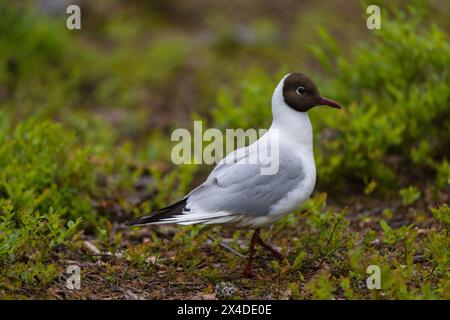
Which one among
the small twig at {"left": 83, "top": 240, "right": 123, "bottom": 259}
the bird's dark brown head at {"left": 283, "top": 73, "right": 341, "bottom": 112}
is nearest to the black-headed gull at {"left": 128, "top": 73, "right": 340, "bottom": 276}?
the bird's dark brown head at {"left": 283, "top": 73, "right": 341, "bottom": 112}

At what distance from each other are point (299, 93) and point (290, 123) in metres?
0.20

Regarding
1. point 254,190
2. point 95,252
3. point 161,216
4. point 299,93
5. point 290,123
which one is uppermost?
point 299,93

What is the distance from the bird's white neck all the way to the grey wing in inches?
6.4

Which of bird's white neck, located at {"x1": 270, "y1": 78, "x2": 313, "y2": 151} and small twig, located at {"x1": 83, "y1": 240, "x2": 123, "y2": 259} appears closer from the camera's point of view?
bird's white neck, located at {"x1": 270, "y1": 78, "x2": 313, "y2": 151}

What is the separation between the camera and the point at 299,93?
434 centimetres

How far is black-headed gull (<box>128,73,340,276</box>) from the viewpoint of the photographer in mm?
4020

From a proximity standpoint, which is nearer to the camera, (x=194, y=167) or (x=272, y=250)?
(x=272, y=250)

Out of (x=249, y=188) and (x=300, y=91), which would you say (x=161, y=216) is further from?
(x=300, y=91)

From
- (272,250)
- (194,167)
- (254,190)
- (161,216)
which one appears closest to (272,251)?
(272,250)

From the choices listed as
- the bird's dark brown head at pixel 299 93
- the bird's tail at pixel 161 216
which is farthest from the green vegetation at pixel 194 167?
the bird's dark brown head at pixel 299 93

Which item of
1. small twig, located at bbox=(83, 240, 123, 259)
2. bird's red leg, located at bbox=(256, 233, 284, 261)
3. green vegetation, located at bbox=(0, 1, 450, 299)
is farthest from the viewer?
small twig, located at bbox=(83, 240, 123, 259)

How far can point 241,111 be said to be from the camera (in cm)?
596

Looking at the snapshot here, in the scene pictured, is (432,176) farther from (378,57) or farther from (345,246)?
(345,246)

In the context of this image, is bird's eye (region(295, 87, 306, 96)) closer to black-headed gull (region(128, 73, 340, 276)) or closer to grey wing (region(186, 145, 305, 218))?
black-headed gull (region(128, 73, 340, 276))
